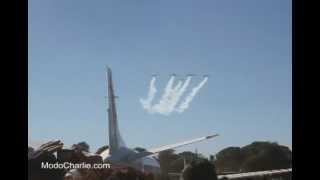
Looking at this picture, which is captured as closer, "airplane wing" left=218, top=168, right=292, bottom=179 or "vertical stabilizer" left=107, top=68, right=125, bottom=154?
"vertical stabilizer" left=107, top=68, right=125, bottom=154

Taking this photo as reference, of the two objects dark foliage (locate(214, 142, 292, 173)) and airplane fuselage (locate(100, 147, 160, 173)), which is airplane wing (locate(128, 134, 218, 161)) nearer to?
airplane fuselage (locate(100, 147, 160, 173))

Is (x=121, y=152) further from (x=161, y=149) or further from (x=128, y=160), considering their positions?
(x=161, y=149)

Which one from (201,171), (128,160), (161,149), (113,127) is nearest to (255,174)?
(201,171)

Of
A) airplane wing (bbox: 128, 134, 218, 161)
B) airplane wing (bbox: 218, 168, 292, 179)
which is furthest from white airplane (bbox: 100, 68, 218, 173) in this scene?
Result: airplane wing (bbox: 218, 168, 292, 179)

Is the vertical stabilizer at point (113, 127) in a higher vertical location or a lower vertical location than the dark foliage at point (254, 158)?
higher

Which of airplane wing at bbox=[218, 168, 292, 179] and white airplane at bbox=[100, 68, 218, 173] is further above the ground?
white airplane at bbox=[100, 68, 218, 173]

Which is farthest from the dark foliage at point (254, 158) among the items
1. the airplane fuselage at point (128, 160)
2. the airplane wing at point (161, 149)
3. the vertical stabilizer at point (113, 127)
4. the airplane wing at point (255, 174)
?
the vertical stabilizer at point (113, 127)

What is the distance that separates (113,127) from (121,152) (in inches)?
8.6

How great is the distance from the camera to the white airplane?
3.33 metres

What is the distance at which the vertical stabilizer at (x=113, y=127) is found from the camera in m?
3.32

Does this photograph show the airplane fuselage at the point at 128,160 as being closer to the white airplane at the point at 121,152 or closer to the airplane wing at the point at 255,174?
the white airplane at the point at 121,152

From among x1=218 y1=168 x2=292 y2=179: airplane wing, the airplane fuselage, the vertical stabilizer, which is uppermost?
the vertical stabilizer
